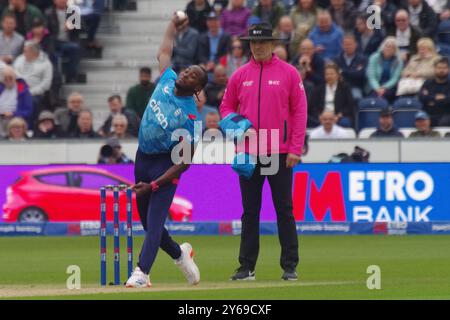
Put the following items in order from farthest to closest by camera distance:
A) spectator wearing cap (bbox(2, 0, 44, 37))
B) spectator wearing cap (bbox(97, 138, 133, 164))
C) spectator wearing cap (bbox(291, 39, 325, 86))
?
spectator wearing cap (bbox(2, 0, 44, 37)) < spectator wearing cap (bbox(291, 39, 325, 86)) < spectator wearing cap (bbox(97, 138, 133, 164))

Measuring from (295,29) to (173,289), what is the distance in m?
13.0

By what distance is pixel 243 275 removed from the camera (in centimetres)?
1428

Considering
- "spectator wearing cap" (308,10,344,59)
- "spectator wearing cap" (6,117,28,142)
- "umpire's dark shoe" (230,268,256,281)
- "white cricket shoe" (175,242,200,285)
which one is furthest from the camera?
"spectator wearing cap" (308,10,344,59)

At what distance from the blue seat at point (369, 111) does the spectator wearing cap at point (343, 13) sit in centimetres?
200

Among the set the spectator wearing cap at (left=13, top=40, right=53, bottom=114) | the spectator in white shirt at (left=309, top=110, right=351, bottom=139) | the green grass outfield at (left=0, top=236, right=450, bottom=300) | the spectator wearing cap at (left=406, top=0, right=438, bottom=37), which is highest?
the spectator wearing cap at (left=406, top=0, right=438, bottom=37)

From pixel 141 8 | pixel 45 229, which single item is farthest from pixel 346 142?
pixel 141 8

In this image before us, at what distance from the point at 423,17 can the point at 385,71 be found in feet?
4.59

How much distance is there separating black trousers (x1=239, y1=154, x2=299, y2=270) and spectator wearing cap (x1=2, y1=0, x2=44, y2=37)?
13.4 m

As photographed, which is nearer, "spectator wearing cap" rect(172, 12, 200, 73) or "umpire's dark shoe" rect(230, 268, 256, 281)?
"umpire's dark shoe" rect(230, 268, 256, 281)

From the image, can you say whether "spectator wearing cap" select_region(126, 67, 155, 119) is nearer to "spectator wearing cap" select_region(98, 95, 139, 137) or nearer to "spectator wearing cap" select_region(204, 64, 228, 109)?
"spectator wearing cap" select_region(98, 95, 139, 137)

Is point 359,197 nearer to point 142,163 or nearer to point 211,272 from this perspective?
point 211,272

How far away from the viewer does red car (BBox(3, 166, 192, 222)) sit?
22.8 metres

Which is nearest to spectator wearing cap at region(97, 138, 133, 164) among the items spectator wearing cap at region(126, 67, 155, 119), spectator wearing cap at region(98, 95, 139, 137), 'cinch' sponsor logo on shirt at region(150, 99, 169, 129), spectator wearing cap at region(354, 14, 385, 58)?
spectator wearing cap at region(98, 95, 139, 137)

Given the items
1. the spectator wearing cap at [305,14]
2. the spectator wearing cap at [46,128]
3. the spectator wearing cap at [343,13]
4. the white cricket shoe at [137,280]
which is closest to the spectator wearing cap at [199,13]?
the spectator wearing cap at [305,14]
